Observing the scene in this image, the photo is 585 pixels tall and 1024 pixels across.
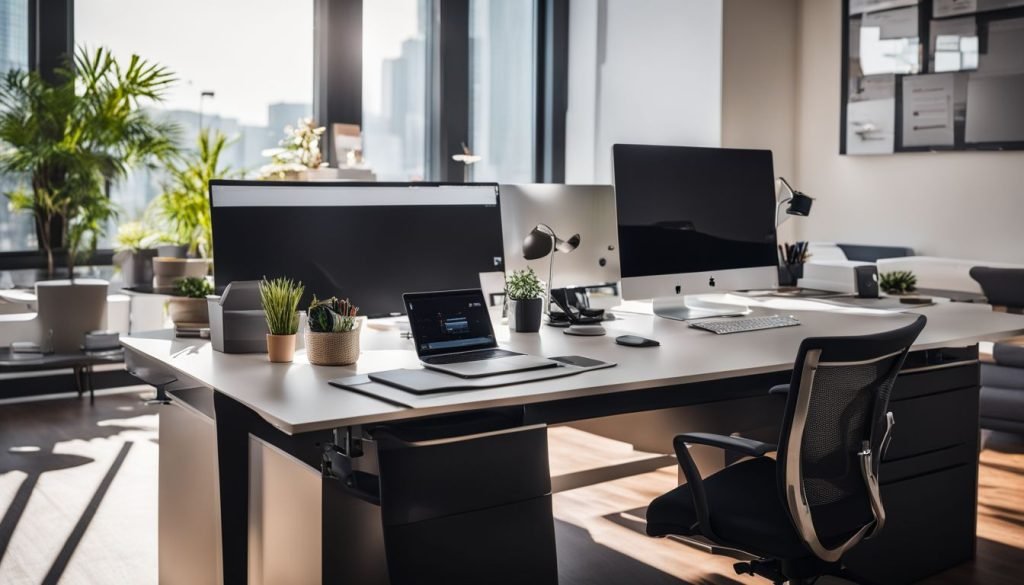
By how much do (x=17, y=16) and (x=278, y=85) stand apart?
5.18ft

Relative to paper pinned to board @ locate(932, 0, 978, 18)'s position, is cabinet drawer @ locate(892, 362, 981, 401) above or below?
below

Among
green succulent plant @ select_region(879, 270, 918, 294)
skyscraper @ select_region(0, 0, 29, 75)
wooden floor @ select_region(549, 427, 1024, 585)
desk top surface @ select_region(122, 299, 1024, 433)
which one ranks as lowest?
wooden floor @ select_region(549, 427, 1024, 585)

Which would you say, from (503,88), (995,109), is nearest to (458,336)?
(995,109)

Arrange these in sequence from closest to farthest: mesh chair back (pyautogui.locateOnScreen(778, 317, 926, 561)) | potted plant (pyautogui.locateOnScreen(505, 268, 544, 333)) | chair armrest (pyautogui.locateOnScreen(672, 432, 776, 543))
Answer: mesh chair back (pyautogui.locateOnScreen(778, 317, 926, 561)) → chair armrest (pyautogui.locateOnScreen(672, 432, 776, 543)) → potted plant (pyautogui.locateOnScreen(505, 268, 544, 333))

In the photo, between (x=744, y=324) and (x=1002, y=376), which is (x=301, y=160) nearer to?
(x=744, y=324)

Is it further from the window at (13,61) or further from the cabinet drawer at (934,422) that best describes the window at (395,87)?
the cabinet drawer at (934,422)

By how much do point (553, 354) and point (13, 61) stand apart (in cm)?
458

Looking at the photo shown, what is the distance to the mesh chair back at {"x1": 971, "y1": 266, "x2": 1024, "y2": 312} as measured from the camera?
4285 millimetres

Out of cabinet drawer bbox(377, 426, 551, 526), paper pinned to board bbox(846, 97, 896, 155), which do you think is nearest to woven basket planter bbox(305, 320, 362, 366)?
cabinet drawer bbox(377, 426, 551, 526)

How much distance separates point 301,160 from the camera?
18.2ft

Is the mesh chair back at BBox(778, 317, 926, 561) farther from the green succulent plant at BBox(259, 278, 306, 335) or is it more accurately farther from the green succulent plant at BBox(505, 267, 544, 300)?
the green succulent plant at BBox(259, 278, 306, 335)

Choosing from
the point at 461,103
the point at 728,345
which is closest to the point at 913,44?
the point at 461,103

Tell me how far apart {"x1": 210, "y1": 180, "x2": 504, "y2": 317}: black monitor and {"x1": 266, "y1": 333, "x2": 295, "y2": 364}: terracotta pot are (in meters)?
0.29

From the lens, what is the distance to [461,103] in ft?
23.4
